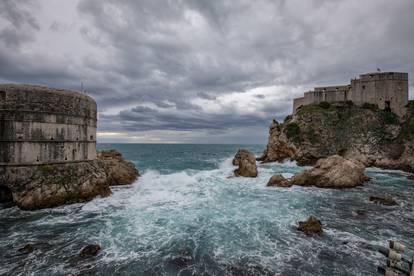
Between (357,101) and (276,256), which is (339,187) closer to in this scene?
(276,256)

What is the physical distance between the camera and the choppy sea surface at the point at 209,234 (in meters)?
8.51

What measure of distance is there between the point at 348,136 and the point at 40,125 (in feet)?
142

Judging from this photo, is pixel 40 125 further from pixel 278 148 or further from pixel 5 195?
pixel 278 148

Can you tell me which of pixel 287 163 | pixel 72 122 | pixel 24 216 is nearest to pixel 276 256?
pixel 24 216

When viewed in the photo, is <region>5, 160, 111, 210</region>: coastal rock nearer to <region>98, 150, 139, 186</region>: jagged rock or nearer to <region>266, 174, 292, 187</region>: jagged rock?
<region>98, 150, 139, 186</region>: jagged rock

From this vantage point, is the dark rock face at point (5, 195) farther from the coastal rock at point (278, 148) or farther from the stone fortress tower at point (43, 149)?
the coastal rock at point (278, 148)

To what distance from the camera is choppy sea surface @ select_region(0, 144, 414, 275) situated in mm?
8512

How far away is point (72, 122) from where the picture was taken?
58.5 ft

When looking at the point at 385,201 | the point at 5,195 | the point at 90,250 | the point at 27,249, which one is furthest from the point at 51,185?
the point at 385,201

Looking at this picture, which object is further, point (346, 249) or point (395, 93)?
point (395, 93)

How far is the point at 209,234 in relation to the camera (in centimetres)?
1154

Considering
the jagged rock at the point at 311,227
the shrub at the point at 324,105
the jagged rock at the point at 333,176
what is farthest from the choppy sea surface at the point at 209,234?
the shrub at the point at 324,105

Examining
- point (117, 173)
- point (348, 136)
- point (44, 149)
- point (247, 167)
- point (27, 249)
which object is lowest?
point (27, 249)

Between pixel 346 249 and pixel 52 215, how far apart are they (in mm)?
16975
